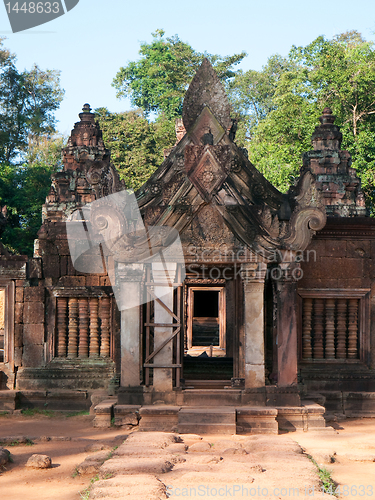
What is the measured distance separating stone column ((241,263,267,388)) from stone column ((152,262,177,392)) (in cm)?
116

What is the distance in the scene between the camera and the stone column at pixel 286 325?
9500 millimetres

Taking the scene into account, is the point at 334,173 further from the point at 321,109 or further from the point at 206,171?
the point at 321,109

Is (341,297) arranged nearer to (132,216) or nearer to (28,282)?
(132,216)

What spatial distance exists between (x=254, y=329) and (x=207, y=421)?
1562 mm

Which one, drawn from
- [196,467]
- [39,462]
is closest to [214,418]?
[196,467]

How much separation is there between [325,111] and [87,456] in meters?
11.6

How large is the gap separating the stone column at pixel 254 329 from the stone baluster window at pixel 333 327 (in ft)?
7.60

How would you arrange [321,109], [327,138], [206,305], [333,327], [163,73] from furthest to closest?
1. [163,73]
2. [206,305]
3. [321,109]
4. [327,138]
5. [333,327]

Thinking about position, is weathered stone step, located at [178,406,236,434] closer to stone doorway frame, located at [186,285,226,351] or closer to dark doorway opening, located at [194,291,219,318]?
stone doorway frame, located at [186,285,226,351]

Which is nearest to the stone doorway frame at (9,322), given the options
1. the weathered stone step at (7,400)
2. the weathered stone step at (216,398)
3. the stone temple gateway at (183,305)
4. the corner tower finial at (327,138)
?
the stone temple gateway at (183,305)

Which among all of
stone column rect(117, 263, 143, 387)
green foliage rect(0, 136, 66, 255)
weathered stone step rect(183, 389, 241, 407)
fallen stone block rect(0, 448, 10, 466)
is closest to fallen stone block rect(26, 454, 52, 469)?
fallen stone block rect(0, 448, 10, 466)

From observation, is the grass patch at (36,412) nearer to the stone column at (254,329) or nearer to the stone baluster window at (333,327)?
the stone column at (254,329)

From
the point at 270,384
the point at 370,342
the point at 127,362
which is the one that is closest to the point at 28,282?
the point at 127,362

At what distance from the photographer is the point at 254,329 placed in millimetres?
9477
